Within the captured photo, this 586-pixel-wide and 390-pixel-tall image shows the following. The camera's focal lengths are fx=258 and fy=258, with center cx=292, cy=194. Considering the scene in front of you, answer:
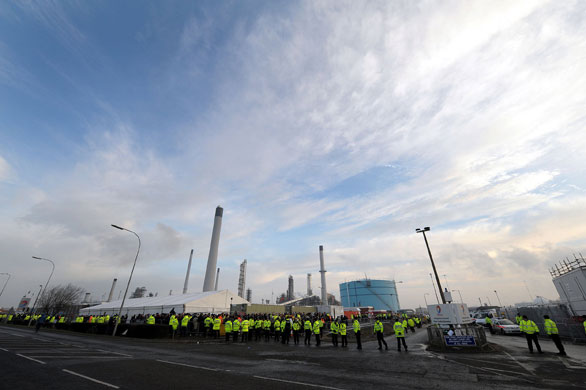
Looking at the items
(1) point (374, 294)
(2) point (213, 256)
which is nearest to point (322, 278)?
(1) point (374, 294)

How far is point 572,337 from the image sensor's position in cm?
1800

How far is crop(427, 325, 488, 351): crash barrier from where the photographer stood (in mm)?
14125

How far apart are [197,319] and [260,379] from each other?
19171 millimetres

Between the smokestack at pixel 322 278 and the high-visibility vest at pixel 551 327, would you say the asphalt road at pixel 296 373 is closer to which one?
the high-visibility vest at pixel 551 327

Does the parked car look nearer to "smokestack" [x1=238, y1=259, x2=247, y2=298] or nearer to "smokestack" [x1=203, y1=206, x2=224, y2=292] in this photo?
"smokestack" [x1=203, y1=206, x2=224, y2=292]

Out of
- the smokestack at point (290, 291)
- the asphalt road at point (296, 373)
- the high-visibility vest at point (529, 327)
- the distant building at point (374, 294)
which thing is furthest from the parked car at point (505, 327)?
the smokestack at point (290, 291)

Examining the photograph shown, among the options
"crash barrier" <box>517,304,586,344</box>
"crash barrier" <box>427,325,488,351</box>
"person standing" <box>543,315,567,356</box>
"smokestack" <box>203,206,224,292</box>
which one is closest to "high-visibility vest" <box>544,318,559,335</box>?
"person standing" <box>543,315,567,356</box>

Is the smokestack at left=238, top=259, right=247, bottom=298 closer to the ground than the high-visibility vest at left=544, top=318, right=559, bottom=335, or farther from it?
farther from it

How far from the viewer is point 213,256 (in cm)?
6181

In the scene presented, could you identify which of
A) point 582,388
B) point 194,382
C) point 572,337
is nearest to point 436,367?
point 582,388

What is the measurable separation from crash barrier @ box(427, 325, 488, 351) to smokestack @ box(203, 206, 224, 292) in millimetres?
53686

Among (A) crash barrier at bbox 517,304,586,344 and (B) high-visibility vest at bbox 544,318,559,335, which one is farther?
(A) crash barrier at bbox 517,304,586,344

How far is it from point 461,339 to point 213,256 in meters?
55.8

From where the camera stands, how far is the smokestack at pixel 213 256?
6038 cm
